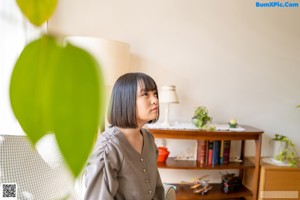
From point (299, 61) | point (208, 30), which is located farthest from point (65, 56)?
point (299, 61)

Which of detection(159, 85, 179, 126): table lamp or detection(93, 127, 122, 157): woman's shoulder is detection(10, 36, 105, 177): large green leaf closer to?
detection(93, 127, 122, 157): woman's shoulder

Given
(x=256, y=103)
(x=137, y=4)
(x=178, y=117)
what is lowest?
(x=178, y=117)

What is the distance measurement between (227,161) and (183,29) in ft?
4.14

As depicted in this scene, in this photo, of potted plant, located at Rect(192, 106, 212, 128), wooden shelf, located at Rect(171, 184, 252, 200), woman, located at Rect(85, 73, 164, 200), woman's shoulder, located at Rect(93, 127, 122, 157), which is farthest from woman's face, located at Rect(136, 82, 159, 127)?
wooden shelf, located at Rect(171, 184, 252, 200)

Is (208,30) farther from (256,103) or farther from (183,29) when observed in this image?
(256,103)

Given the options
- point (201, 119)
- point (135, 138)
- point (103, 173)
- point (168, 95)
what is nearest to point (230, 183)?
point (201, 119)

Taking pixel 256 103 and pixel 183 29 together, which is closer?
pixel 183 29

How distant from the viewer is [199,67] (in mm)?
2352

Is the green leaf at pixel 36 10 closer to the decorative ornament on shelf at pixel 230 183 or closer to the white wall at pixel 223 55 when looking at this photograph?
the white wall at pixel 223 55

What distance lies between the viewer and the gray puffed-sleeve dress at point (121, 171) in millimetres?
826

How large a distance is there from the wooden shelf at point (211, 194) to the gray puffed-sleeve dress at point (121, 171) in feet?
3.21

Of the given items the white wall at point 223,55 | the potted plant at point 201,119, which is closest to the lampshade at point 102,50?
the potted plant at point 201,119

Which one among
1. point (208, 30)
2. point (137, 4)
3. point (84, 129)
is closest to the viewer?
point (84, 129)

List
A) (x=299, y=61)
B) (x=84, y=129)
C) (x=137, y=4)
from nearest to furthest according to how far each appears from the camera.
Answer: (x=84, y=129) < (x=137, y=4) < (x=299, y=61)
